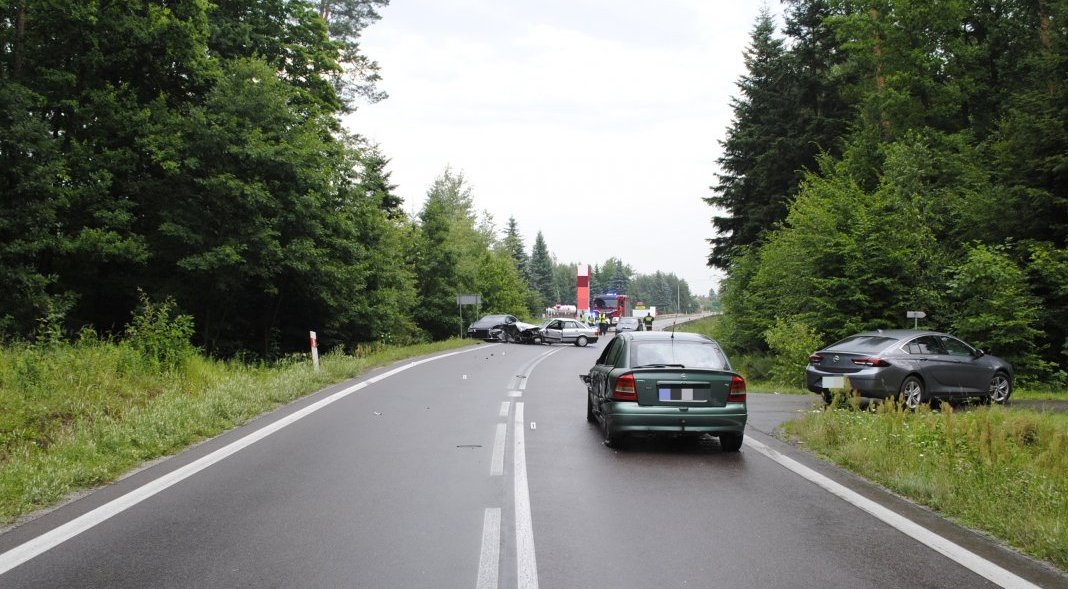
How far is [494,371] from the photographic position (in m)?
21.6

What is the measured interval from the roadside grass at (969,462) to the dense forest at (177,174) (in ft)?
51.5

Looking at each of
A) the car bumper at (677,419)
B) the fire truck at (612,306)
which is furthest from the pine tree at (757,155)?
the fire truck at (612,306)

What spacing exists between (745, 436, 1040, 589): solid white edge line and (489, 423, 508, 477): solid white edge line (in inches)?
126

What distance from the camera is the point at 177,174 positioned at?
896 inches

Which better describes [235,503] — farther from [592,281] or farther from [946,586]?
[592,281]

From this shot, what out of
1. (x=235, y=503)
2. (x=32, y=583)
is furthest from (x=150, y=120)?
(x=32, y=583)

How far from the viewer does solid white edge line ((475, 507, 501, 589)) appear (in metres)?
4.34

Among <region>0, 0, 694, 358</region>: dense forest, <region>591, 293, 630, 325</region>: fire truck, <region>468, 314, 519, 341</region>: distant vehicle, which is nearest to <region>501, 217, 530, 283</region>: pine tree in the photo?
<region>591, 293, 630, 325</region>: fire truck

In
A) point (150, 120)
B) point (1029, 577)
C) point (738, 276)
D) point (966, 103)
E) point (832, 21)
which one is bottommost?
point (1029, 577)

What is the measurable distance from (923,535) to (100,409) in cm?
1004

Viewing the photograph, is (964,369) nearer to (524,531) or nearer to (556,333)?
(524,531)

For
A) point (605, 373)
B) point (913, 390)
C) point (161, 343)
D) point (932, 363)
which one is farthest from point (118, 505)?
point (932, 363)

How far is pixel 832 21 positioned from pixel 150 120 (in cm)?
2578

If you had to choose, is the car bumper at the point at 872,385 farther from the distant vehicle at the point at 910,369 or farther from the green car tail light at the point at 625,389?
the green car tail light at the point at 625,389
